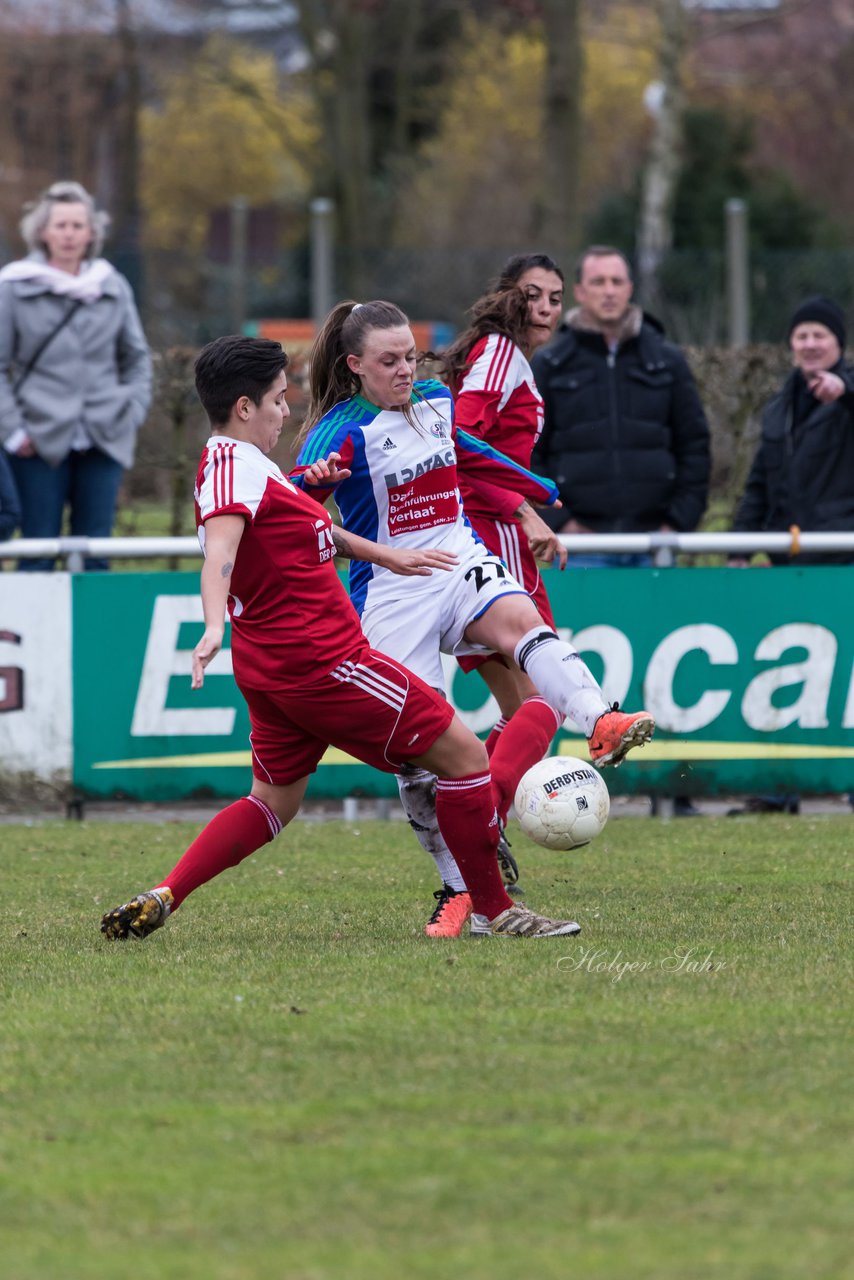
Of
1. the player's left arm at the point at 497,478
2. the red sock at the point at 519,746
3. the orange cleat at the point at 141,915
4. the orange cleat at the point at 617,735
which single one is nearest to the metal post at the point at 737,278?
the player's left arm at the point at 497,478

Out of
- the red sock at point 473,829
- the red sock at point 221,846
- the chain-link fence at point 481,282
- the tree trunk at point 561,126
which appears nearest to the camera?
the red sock at point 473,829

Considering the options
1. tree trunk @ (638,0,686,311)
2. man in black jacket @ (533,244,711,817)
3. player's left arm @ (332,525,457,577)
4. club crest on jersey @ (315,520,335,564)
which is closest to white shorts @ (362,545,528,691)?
player's left arm @ (332,525,457,577)

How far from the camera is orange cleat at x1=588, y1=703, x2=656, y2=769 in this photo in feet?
20.4

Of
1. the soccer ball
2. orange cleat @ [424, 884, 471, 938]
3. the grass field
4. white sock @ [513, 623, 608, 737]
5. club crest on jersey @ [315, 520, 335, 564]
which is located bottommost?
orange cleat @ [424, 884, 471, 938]

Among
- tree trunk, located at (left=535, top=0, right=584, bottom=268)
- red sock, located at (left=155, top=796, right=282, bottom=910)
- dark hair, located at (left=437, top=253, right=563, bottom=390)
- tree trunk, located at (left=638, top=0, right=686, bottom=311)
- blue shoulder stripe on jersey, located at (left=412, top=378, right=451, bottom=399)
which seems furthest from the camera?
tree trunk, located at (left=638, top=0, right=686, bottom=311)

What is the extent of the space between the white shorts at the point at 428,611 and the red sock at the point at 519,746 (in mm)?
448

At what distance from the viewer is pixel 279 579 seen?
6.14m

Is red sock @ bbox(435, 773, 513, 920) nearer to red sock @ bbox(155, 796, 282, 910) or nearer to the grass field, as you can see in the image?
the grass field

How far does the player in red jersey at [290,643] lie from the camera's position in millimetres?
6098

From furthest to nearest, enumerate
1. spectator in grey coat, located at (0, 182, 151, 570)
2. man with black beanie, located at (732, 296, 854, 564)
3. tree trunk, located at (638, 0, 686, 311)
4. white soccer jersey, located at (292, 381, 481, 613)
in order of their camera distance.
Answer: tree trunk, located at (638, 0, 686, 311) < spectator in grey coat, located at (0, 182, 151, 570) < man with black beanie, located at (732, 296, 854, 564) < white soccer jersey, located at (292, 381, 481, 613)

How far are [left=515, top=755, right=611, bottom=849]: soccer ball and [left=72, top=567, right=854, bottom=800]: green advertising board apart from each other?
317 cm

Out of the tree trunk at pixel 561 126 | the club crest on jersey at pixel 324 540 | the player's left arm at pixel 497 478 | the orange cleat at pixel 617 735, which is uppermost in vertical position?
the tree trunk at pixel 561 126

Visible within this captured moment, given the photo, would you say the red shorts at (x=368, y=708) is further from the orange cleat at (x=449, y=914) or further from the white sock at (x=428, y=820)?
the orange cleat at (x=449, y=914)

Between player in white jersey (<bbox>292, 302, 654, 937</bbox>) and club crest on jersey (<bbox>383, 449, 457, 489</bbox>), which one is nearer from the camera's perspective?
player in white jersey (<bbox>292, 302, 654, 937</bbox>)
